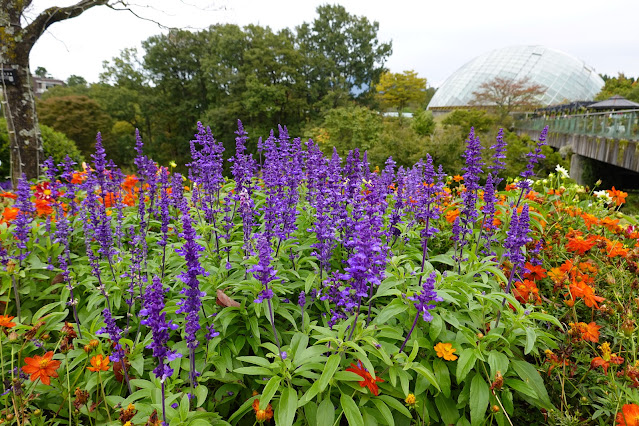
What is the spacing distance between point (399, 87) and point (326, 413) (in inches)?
1844

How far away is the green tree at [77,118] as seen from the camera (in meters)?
31.8

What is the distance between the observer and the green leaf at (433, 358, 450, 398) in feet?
7.25

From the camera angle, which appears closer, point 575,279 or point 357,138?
point 575,279

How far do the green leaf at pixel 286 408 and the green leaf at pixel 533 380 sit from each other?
1368 mm

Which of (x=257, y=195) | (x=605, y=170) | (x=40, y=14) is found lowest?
(x=605, y=170)

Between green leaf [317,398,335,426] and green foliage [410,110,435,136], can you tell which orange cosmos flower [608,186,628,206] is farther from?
green foliage [410,110,435,136]

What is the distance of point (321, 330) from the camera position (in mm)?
2160

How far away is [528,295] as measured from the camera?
2793mm

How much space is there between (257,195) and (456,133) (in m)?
12.3

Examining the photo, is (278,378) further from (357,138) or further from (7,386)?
(357,138)

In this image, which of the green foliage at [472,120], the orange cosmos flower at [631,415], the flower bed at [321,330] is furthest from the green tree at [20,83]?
the green foliage at [472,120]

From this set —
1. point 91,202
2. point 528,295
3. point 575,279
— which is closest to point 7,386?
point 91,202

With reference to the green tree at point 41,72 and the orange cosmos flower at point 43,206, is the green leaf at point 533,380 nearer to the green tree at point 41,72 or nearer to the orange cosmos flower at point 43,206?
the orange cosmos flower at point 43,206

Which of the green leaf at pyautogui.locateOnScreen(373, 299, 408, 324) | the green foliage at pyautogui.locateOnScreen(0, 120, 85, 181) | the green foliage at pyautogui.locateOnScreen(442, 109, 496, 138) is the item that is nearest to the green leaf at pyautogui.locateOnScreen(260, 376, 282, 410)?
the green leaf at pyautogui.locateOnScreen(373, 299, 408, 324)
